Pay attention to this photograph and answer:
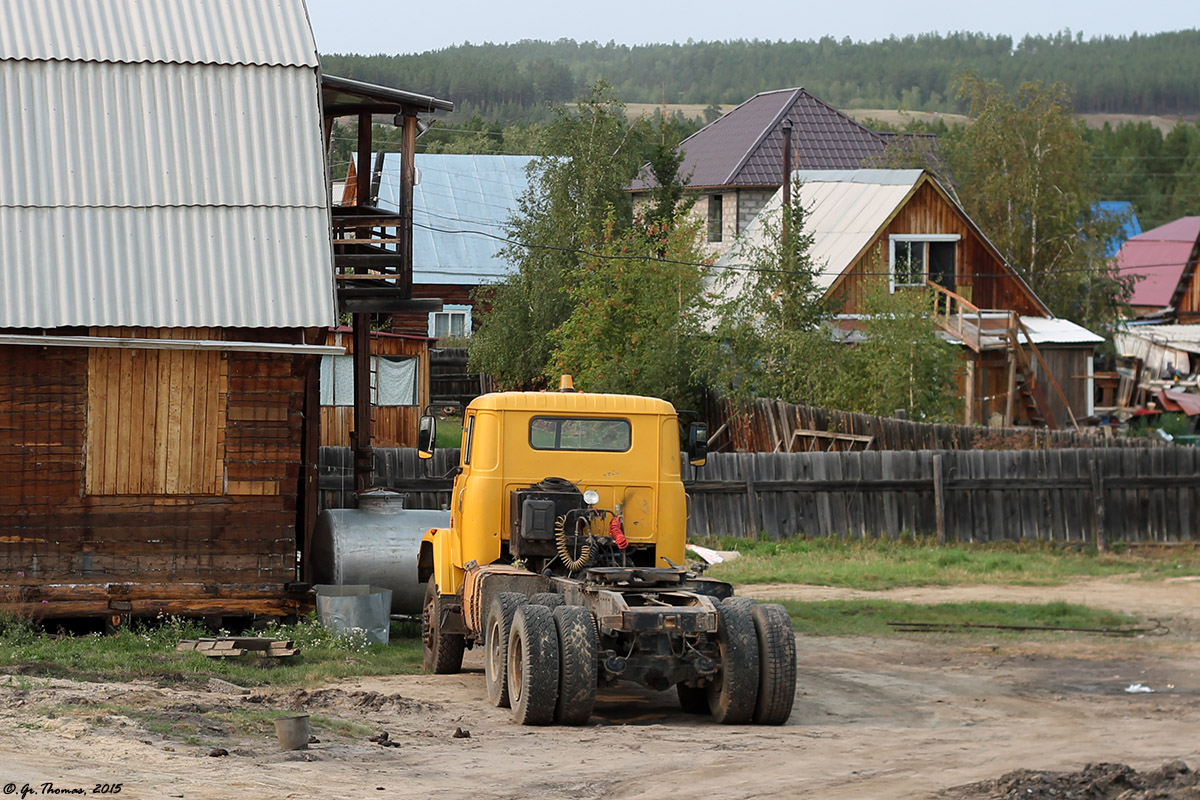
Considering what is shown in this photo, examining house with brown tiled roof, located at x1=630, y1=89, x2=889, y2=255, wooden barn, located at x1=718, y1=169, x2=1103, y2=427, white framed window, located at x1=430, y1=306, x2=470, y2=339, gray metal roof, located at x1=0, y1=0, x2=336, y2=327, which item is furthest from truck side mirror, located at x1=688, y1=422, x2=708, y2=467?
white framed window, located at x1=430, y1=306, x2=470, y2=339

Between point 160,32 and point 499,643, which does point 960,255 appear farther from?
point 499,643

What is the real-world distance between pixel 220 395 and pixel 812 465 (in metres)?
10.4

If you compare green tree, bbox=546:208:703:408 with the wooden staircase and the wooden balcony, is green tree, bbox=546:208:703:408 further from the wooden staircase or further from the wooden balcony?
the wooden balcony

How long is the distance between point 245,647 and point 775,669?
16.7ft

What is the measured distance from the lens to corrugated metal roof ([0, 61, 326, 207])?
14.6 m

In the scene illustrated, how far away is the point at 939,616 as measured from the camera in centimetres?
1642

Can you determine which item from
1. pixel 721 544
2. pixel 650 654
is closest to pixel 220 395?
pixel 650 654

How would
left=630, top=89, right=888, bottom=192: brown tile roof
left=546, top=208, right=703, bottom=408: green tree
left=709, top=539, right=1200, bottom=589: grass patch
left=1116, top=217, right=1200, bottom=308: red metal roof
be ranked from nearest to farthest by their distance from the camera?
left=709, top=539, right=1200, bottom=589: grass patch → left=546, top=208, right=703, bottom=408: green tree → left=630, top=89, right=888, bottom=192: brown tile roof → left=1116, top=217, right=1200, bottom=308: red metal roof

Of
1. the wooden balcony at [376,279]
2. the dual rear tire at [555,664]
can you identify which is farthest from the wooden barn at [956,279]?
the dual rear tire at [555,664]

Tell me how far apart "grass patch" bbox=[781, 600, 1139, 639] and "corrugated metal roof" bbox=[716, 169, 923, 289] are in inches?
671

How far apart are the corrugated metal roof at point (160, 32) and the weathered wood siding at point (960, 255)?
68.7 ft

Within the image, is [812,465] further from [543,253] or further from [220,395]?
[543,253]

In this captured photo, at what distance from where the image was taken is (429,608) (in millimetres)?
13289

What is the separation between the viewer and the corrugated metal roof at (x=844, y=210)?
3488cm
